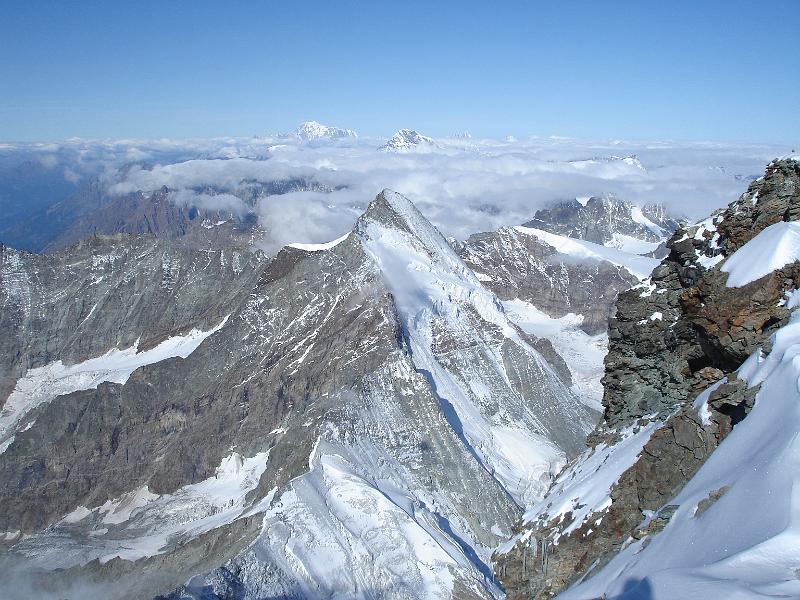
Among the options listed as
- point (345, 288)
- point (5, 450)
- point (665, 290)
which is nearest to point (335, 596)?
point (665, 290)

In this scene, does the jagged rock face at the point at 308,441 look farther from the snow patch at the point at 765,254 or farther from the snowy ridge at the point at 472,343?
the snow patch at the point at 765,254

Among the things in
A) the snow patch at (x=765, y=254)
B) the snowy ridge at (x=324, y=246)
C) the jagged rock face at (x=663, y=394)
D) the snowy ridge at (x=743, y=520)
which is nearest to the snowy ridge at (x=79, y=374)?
the snowy ridge at (x=324, y=246)

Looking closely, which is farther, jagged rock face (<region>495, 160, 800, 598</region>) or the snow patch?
the snow patch

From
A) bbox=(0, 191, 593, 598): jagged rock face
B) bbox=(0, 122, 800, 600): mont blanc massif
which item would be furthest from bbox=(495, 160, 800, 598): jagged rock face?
bbox=(0, 191, 593, 598): jagged rock face

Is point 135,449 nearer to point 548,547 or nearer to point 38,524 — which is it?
point 38,524

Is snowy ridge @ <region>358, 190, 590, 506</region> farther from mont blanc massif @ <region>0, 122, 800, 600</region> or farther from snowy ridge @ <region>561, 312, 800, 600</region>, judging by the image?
snowy ridge @ <region>561, 312, 800, 600</region>

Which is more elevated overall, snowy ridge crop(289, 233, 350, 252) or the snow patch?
the snow patch
